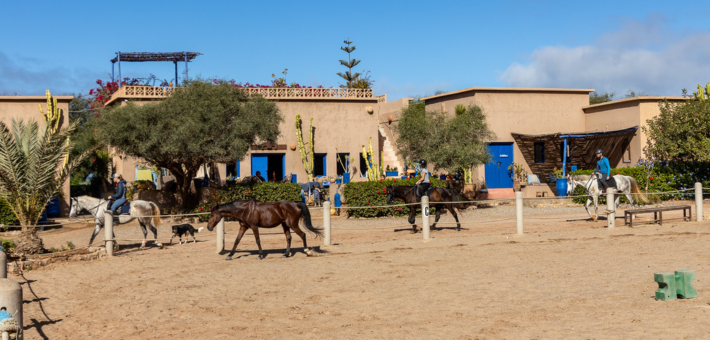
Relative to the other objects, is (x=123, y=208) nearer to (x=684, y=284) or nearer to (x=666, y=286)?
(x=666, y=286)

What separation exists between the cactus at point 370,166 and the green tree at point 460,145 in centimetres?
390

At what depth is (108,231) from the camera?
13.5 meters

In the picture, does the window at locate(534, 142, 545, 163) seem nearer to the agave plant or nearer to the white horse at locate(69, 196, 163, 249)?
the white horse at locate(69, 196, 163, 249)

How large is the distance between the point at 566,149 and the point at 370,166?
8.69 m

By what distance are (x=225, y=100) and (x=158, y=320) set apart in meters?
13.3

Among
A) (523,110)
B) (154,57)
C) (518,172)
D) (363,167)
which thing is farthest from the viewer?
(154,57)

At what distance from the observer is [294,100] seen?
28719 millimetres

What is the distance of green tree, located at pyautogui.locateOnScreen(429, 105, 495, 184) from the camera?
2362 cm

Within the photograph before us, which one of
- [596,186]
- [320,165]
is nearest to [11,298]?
[596,186]

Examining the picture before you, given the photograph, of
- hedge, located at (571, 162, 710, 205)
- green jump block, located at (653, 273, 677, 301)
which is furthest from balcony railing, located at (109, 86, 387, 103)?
green jump block, located at (653, 273, 677, 301)

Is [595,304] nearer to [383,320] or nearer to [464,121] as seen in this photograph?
[383,320]

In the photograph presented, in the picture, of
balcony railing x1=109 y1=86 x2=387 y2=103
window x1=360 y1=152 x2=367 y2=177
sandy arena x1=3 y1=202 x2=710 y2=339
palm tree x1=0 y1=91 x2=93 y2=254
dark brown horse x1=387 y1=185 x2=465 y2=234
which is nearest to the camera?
sandy arena x1=3 y1=202 x2=710 y2=339

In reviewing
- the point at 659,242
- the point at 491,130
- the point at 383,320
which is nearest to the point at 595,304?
the point at 383,320

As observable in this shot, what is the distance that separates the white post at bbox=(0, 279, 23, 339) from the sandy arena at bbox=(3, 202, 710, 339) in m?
1.81
